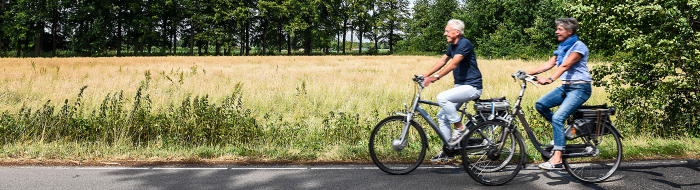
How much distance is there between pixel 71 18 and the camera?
5041cm

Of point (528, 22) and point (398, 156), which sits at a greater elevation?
point (528, 22)

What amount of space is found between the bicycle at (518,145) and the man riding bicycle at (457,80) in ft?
0.91

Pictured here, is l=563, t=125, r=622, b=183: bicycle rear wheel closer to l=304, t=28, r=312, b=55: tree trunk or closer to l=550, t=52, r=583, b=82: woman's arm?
l=550, t=52, r=583, b=82: woman's arm

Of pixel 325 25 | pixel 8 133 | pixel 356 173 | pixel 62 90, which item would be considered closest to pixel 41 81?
pixel 62 90

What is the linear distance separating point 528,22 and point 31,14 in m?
55.1

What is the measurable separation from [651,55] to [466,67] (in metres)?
3.32

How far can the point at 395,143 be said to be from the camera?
4.93 metres

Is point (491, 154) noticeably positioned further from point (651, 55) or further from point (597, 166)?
point (651, 55)

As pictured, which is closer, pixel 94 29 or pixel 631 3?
pixel 631 3

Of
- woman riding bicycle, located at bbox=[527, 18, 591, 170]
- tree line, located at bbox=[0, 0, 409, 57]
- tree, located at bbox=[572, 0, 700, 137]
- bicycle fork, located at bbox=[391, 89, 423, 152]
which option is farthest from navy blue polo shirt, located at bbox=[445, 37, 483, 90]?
tree line, located at bbox=[0, 0, 409, 57]

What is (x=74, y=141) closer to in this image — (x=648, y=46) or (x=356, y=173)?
(x=356, y=173)

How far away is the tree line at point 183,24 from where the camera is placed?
1913 inches

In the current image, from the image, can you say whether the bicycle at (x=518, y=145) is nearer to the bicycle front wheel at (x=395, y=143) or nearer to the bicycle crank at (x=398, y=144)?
the bicycle front wheel at (x=395, y=143)

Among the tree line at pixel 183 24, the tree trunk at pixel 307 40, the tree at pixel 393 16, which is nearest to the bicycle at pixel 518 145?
the tree line at pixel 183 24
